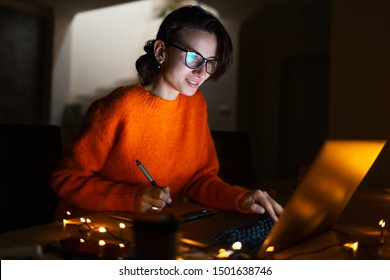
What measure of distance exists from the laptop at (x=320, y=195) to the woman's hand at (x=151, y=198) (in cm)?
8

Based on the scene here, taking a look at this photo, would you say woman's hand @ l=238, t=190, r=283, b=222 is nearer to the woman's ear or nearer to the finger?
the finger

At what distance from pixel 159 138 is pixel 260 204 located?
327 mm

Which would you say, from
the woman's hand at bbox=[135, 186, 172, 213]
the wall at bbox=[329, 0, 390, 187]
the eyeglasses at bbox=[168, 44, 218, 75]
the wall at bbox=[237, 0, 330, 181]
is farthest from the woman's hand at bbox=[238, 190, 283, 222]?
the wall at bbox=[237, 0, 330, 181]

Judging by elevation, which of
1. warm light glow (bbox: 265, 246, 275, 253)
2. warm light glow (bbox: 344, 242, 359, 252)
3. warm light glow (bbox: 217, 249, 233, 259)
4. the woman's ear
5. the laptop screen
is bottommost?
warm light glow (bbox: 344, 242, 359, 252)

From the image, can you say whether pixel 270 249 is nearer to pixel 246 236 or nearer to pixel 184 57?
pixel 246 236

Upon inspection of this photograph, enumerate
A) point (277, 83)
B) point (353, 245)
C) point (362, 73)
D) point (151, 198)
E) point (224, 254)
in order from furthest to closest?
point (277, 83), point (362, 73), point (151, 198), point (353, 245), point (224, 254)

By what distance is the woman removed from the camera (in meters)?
0.98

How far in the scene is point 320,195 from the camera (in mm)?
682

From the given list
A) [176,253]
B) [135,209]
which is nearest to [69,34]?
[135,209]

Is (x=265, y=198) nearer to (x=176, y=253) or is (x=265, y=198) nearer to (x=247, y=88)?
(x=176, y=253)

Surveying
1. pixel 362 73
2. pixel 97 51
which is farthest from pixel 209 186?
pixel 97 51

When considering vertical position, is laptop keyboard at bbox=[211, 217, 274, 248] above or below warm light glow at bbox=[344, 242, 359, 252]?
above
